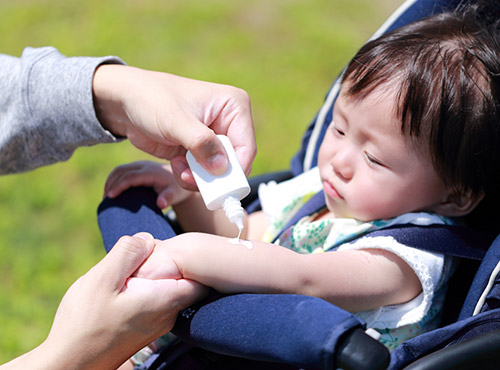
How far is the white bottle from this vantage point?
48.3 inches

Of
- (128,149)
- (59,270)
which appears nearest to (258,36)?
(128,149)

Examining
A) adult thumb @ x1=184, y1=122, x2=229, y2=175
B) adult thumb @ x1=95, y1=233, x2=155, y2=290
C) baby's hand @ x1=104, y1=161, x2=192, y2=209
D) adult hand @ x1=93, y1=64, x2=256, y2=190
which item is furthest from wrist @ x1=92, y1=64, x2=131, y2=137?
adult thumb @ x1=95, y1=233, x2=155, y2=290

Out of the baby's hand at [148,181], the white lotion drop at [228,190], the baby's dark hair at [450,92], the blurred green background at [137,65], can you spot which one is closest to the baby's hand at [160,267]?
the white lotion drop at [228,190]

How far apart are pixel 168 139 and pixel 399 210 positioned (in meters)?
0.54

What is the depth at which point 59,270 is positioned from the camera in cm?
276

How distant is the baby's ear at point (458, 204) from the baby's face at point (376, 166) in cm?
2

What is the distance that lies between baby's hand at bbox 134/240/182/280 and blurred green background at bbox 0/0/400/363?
1.41 meters

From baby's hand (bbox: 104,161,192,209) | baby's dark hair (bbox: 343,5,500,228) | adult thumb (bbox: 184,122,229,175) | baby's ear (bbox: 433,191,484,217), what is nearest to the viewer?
adult thumb (bbox: 184,122,229,175)

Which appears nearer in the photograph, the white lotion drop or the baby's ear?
the white lotion drop

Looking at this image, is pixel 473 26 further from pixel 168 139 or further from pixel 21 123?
pixel 21 123

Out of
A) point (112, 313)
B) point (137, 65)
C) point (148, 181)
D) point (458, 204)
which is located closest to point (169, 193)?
point (148, 181)

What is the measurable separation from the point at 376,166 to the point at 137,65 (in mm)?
2769

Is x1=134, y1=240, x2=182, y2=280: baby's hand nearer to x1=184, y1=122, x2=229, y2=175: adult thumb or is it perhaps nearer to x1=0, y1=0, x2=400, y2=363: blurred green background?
x1=184, y1=122, x2=229, y2=175: adult thumb

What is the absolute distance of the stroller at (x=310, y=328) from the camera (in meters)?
0.98
